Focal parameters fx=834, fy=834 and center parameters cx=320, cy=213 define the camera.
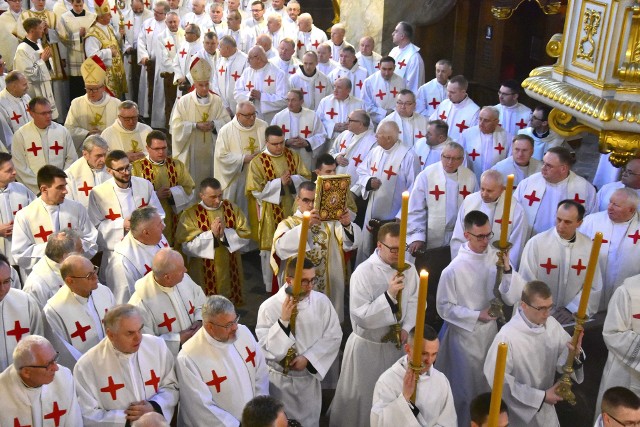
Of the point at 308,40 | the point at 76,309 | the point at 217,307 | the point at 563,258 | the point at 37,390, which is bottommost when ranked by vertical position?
the point at 308,40

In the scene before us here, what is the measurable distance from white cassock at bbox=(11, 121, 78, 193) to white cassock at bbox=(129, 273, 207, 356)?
329cm

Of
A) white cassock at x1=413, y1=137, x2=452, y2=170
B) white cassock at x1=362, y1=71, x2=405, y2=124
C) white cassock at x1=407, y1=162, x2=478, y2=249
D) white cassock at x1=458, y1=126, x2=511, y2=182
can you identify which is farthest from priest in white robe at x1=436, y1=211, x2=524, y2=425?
white cassock at x1=362, y1=71, x2=405, y2=124

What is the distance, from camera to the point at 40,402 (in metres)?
5.10

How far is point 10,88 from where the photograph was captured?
974cm

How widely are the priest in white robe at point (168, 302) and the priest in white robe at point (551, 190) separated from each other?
3.62 m

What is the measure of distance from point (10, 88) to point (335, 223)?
14.9ft

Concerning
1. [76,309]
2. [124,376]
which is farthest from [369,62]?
[124,376]

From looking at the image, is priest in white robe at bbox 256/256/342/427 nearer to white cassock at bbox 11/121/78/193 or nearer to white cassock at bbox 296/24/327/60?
white cassock at bbox 11/121/78/193

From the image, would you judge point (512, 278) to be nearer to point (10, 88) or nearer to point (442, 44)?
point (10, 88)

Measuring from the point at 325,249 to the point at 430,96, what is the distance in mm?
4687

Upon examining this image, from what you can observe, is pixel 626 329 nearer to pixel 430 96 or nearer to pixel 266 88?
pixel 430 96

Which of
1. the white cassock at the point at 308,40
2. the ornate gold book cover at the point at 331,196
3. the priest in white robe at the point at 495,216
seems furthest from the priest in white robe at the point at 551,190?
the white cassock at the point at 308,40

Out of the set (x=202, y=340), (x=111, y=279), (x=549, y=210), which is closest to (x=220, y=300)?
(x=202, y=340)

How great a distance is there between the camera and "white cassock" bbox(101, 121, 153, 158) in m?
9.36
